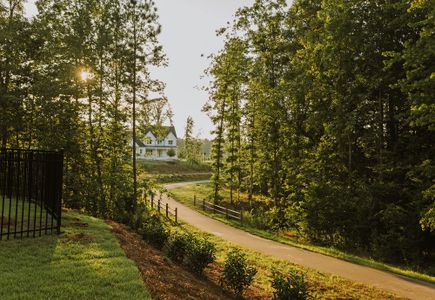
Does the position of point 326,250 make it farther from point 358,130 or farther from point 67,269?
point 67,269

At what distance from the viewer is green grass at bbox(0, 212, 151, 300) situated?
20.7 feet

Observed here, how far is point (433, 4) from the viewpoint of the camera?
11.5 meters

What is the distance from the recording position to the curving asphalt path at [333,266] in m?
10.6

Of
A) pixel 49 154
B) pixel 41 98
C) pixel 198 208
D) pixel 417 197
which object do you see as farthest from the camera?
pixel 198 208

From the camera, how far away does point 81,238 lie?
10.2 meters

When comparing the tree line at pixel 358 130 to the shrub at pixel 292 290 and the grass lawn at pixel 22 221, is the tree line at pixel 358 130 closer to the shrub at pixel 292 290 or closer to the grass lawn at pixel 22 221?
the shrub at pixel 292 290

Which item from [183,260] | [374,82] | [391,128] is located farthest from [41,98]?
[391,128]

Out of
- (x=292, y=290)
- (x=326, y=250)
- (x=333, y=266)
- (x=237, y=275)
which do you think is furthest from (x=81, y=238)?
(x=326, y=250)

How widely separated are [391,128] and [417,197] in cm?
456

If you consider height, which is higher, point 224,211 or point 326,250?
point 326,250

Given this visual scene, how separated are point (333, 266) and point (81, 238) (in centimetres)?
865

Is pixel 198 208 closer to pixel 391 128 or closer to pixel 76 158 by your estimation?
pixel 76 158

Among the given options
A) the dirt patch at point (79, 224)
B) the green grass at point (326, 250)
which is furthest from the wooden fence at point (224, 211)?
the dirt patch at point (79, 224)

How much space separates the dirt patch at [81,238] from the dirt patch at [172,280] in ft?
2.99
